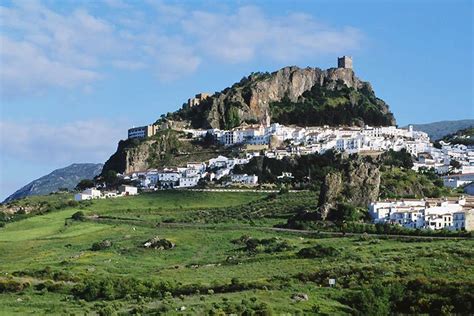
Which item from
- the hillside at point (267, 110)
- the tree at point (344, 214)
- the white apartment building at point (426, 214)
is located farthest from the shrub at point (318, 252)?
the hillside at point (267, 110)

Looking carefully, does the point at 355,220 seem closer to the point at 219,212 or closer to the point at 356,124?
the point at 219,212

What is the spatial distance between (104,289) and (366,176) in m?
51.4

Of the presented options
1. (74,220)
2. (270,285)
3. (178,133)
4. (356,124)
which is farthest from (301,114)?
(270,285)

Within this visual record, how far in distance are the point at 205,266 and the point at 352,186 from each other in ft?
116

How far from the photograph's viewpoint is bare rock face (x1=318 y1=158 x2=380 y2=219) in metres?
80.4

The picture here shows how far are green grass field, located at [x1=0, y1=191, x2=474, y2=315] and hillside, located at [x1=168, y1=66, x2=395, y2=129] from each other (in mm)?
74028

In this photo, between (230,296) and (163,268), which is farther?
(163,268)

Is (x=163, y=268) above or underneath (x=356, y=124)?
underneath

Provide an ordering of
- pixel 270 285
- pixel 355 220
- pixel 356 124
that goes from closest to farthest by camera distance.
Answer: pixel 270 285
pixel 355 220
pixel 356 124

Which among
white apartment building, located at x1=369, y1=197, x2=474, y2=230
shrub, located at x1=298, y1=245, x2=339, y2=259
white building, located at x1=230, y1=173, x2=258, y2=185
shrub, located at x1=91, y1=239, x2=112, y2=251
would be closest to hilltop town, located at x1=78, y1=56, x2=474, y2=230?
white building, located at x1=230, y1=173, x2=258, y2=185

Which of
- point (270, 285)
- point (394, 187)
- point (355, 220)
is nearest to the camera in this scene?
point (270, 285)

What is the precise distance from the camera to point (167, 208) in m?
97.9

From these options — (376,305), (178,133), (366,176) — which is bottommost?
(376,305)

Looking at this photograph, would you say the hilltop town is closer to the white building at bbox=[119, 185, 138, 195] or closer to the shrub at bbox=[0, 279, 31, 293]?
the white building at bbox=[119, 185, 138, 195]
